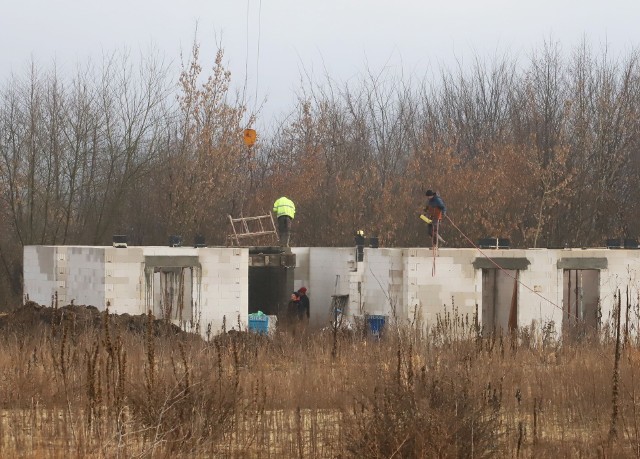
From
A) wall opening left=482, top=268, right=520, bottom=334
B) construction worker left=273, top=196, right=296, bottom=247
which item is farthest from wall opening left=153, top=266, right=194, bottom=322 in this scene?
wall opening left=482, top=268, right=520, bottom=334

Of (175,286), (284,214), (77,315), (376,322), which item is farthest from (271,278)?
(77,315)

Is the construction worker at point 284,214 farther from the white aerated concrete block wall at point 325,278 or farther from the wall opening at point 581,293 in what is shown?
the wall opening at point 581,293

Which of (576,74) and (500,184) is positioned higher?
(576,74)

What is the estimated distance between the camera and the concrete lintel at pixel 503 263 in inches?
786

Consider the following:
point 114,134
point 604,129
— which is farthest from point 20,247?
point 604,129

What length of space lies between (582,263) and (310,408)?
1193 cm

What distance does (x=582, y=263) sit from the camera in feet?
67.7

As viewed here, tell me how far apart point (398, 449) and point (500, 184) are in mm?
28606

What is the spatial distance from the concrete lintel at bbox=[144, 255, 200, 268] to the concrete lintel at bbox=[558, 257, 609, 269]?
7.01 meters

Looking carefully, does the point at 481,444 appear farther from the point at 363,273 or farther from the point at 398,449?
the point at 363,273

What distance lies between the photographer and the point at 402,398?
768 cm

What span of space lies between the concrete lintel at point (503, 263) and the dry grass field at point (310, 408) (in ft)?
25.7

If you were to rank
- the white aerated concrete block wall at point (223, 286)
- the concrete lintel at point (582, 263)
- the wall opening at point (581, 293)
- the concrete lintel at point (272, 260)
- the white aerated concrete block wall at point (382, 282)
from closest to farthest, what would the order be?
1. the white aerated concrete block wall at point (382, 282)
2. the white aerated concrete block wall at point (223, 286)
3. the concrete lintel at point (582, 263)
4. the wall opening at point (581, 293)
5. the concrete lintel at point (272, 260)

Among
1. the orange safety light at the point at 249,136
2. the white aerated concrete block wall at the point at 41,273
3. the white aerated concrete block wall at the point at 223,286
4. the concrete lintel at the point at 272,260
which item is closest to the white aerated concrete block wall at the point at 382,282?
the white aerated concrete block wall at the point at 223,286
